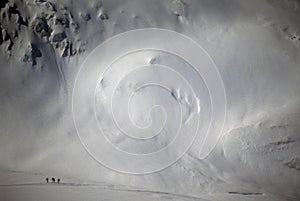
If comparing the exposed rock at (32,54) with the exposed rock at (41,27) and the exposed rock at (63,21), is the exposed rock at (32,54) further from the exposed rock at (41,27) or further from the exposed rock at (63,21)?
the exposed rock at (63,21)

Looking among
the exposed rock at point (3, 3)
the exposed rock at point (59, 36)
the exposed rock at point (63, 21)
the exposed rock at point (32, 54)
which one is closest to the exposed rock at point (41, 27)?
the exposed rock at point (59, 36)

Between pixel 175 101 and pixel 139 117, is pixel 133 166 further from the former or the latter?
pixel 175 101

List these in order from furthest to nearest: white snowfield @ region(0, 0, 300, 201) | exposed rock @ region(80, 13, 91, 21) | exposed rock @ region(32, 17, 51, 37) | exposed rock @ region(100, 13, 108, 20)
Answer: exposed rock @ region(80, 13, 91, 21) → exposed rock @ region(32, 17, 51, 37) → exposed rock @ region(100, 13, 108, 20) → white snowfield @ region(0, 0, 300, 201)

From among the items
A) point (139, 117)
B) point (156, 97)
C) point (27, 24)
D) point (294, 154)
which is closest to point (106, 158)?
point (139, 117)

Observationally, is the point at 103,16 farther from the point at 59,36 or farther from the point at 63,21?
the point at 59,36

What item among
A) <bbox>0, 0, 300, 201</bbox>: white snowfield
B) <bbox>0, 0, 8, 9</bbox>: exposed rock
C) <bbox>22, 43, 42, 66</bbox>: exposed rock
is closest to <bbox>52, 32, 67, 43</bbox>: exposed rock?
<bbox>0, 0, 300, 201</bbox>: white snowfield

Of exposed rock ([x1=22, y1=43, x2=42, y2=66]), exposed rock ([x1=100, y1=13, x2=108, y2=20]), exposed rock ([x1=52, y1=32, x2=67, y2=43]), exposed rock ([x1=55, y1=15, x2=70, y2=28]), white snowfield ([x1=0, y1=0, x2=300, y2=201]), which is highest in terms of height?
exposed rock ([x1=55, y1=15, x2=70, y2=28])

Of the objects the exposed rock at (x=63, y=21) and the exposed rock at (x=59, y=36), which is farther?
the exposed rock at (x=59, y=36)

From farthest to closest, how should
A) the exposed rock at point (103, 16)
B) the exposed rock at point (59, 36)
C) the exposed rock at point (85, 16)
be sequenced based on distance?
the exposed rock at point (59, 36), the exposed rock at point (85, 16), the exposed rock at point (103, 16)

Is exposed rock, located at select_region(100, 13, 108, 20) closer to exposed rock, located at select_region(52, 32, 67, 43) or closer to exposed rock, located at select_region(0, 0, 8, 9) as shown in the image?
exposed rock, located at select_region(52, 32, 67, 43)
